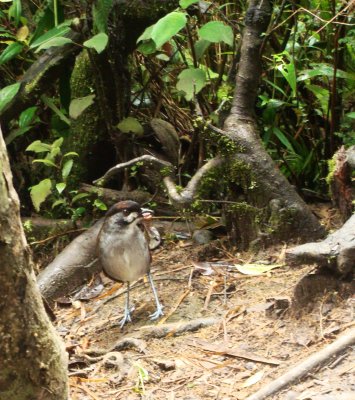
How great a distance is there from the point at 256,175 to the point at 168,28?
119 centimetres

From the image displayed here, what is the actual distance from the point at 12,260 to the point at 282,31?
4.06 metres

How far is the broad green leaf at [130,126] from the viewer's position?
539 centimetres

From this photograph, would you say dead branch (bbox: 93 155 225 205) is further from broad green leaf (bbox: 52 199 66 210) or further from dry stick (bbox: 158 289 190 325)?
broad green leaf (bbox: 52 199 66 210)

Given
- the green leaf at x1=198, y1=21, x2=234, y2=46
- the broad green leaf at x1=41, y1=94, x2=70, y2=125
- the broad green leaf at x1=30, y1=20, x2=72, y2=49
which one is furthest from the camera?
the broad green leaf at x1=41, y1=94, x2=70, y2=125

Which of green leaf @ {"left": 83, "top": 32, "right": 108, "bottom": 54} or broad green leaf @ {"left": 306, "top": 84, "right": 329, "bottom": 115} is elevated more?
green leaf @ {"left": 83, "top": 32, "right": 108, "bottom": 54}

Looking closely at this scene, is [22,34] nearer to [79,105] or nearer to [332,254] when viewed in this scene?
[79,105]

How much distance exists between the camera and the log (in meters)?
3.41

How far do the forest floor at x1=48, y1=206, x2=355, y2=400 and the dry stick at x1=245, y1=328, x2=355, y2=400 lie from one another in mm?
26

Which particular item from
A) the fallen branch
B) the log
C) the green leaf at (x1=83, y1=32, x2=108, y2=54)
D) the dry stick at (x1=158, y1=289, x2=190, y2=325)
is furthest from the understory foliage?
the log

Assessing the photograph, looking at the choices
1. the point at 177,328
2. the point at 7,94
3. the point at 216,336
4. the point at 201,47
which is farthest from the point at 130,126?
the point at 216,336

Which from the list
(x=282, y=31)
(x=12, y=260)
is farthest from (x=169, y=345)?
(x=282, y=31)

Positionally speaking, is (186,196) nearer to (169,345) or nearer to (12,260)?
(169,345)

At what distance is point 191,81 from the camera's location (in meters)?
4.72

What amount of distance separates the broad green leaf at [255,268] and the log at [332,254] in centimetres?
96
